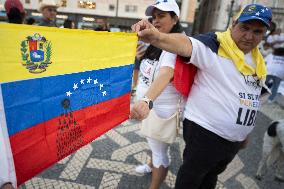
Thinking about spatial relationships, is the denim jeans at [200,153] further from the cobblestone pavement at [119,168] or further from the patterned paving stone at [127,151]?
the patterned paving stone at [127,151]

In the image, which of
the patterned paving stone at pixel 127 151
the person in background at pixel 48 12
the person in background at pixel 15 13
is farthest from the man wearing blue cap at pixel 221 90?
the person in background at pixel 48 12

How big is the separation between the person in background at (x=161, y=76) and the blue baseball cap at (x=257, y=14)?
575mm

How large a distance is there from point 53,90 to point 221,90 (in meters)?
1.15

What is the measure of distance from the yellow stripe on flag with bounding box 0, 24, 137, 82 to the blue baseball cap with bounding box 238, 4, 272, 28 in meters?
0.78

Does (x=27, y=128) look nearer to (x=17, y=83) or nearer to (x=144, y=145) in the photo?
(x=17, y=83)

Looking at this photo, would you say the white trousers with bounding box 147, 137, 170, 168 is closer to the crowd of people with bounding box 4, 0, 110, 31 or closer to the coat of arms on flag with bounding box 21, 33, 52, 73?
the coat of arms on flag with bounding box 21, 33, 52, 73

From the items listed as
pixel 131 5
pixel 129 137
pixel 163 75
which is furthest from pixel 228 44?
pixel 131 5

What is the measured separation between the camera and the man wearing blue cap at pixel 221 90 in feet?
6.20

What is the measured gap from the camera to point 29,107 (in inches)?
54.3

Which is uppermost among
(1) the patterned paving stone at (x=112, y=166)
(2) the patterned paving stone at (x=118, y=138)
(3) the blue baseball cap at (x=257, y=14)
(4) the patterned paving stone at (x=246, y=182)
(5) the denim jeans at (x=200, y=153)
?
(3) the blue baseball cap at (x=257, y=14)

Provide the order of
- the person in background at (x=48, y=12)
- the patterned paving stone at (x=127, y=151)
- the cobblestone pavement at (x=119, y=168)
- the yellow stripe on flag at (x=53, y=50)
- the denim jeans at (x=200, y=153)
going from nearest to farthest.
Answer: the yellow stripe on flag at (x=53, y=50)
the denim jeans at (x=200, y=153)
the cobblestone pavement at (x=119, y=168)
the patterned paving stone at (x=127, y=151)
the person in background at (x=48, y=12)

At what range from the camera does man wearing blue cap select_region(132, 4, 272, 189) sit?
1.89 meters

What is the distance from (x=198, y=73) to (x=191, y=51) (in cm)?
33

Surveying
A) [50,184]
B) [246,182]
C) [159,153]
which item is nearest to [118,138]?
[50,184]
